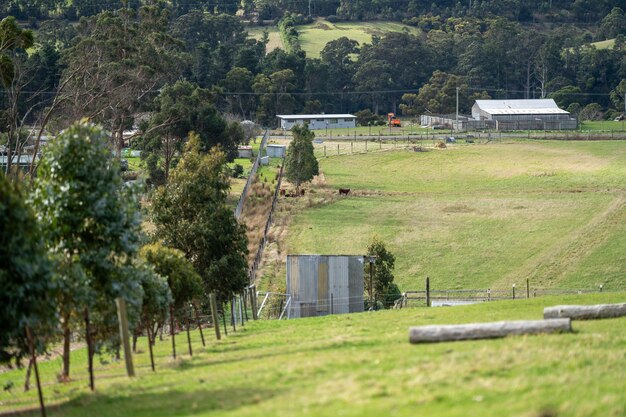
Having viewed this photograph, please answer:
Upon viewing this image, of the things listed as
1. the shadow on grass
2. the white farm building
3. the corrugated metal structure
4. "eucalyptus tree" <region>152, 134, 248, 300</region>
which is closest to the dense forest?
the white farm building

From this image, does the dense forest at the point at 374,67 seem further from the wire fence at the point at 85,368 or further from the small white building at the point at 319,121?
the wire fence at the point at 85,368

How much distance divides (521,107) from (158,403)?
442 feet

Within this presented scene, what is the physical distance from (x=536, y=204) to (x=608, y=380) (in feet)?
206

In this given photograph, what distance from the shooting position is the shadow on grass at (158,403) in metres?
18.7

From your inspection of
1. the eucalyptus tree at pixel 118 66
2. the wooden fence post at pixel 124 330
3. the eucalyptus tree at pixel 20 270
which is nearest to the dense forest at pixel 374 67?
the eucalyptus tree at pixel 118 66

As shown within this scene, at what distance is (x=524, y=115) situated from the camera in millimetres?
144250

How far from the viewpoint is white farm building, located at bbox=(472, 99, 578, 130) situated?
13938 cm

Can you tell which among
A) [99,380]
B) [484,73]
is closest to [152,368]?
[99,380]

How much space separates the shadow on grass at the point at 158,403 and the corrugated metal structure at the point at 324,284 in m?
27.8

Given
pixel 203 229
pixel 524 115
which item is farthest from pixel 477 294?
pixel 524 115

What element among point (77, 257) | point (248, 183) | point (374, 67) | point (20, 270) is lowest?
point (248, 183)

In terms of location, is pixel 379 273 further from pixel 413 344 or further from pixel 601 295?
pixel 413 344

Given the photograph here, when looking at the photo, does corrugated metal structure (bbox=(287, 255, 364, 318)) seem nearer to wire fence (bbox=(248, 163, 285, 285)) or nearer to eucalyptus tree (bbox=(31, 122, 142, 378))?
wire fence (bbox=(248, 163, 285, 285))

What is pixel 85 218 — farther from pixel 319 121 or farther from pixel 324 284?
pixel 319 121
